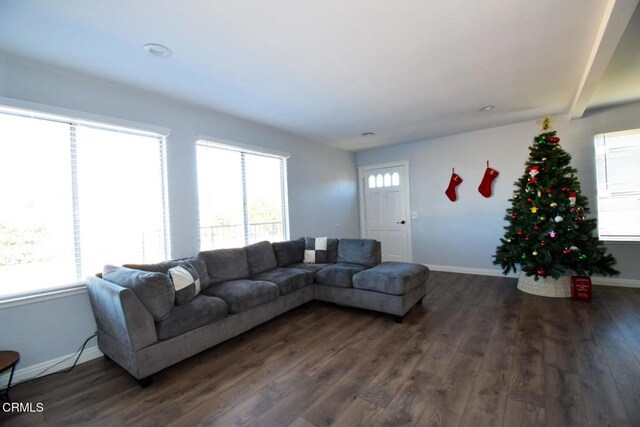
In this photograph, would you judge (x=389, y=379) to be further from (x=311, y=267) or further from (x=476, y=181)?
(x=476, y=181)

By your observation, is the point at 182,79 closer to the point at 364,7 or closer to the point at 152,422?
the point at 364,7

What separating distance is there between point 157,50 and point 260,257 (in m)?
2.46

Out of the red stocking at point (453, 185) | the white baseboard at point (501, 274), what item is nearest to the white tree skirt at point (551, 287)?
the white baseboard at point (501, 274)

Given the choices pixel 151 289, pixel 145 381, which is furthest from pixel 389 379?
pixel 151 289

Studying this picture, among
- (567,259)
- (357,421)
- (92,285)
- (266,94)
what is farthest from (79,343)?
(567,259)

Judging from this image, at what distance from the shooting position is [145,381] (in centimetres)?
204

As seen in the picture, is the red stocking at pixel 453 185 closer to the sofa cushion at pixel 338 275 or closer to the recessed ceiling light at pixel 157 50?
the sofa cushion at pixel 338 275

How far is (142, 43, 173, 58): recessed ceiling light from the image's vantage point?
6.87ft

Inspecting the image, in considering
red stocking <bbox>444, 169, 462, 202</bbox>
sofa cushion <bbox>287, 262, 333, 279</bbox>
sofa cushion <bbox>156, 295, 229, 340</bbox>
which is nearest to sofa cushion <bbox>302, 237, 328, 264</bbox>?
sofa cushion <bbox>287, 262, 333, 279</bbox>

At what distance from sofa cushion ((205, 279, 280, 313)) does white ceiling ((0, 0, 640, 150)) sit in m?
2.09

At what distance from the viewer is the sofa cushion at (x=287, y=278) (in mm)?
3174

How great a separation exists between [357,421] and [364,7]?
258 cm

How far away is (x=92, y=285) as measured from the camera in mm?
2354

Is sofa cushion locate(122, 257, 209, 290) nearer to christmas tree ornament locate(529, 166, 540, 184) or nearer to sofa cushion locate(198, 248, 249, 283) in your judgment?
sofa cushion locate(198, 248, 249, 283)
